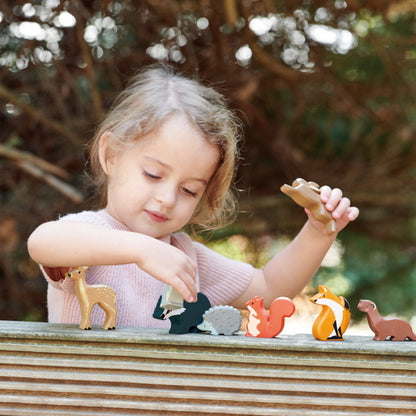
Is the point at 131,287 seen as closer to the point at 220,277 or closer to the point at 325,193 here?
the point at 220,277

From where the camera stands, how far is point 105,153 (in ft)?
4.02

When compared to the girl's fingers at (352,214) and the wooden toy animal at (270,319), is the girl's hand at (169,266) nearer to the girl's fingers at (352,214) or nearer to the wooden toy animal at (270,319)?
the wooden toy animal at (270,319)

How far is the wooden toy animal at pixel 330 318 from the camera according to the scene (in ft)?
2.44

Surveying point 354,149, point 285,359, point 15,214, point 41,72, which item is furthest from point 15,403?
point 354,149

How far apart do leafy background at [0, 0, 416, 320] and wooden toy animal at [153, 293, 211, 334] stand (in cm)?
106

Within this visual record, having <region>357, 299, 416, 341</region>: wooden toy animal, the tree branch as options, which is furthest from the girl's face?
the tree branch

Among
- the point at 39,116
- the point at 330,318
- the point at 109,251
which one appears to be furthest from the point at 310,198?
the point at 39,116

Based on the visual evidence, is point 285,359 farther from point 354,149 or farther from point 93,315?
point 354,149

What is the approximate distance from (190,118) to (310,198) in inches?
12.8

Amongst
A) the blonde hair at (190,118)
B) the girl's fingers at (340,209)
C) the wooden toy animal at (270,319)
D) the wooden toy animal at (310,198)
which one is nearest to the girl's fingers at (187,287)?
the wooden toy animal at (270,319)

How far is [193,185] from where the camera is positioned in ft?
3.54

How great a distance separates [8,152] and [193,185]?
0.90 metres

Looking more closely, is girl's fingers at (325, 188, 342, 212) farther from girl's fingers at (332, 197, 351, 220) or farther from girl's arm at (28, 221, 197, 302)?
girl's arm at (28, 221, 197, 302)

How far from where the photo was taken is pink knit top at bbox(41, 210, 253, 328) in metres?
1.07
